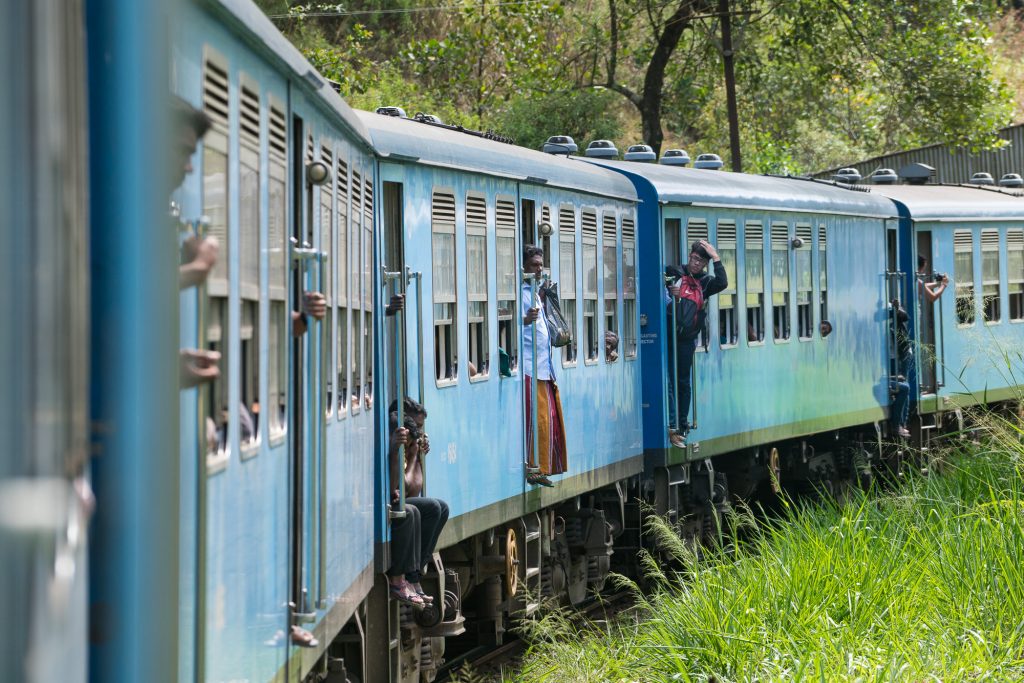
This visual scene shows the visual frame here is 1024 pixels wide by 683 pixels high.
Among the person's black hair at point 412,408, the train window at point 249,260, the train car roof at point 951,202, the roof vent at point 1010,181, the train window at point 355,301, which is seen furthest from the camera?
the roof vent at point 1010,181

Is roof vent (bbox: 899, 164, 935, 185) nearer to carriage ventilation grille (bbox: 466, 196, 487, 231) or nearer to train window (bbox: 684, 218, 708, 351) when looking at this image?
train window (bbox: 684, 218, 708, 351)

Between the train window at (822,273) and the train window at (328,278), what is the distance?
1155 centimetres

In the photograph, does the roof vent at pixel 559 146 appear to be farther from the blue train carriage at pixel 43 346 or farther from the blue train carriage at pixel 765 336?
the blue train carriage at pixel 43 346

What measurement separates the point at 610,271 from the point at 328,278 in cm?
735

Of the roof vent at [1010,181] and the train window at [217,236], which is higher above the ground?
the roof vent at [1010,181]

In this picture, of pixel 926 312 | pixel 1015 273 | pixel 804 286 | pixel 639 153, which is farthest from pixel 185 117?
pixel 1015 273

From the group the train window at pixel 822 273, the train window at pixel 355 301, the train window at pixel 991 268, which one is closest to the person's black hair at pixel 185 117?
the train window at pixel 355 301

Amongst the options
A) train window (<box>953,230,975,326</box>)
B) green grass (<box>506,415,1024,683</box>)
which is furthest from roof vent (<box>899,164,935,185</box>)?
green grass (<box>506,415,1024,683</box>)

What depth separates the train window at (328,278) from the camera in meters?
5.11

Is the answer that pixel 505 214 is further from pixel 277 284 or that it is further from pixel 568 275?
pixel 277 284

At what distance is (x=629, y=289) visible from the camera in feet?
43.1

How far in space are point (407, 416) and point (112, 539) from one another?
609cm

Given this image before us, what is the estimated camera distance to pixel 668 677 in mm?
7477

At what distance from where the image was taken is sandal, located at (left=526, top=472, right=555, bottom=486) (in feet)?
33.8
